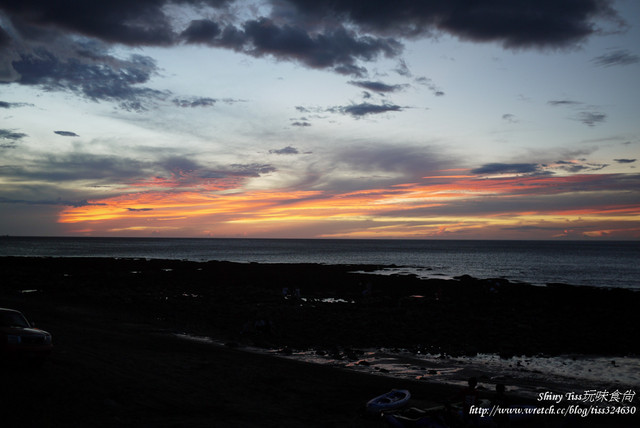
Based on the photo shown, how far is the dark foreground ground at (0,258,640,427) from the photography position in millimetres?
12461

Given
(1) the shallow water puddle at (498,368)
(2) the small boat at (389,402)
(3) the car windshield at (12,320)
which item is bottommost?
(1) the shallow water puddle at (498,368)

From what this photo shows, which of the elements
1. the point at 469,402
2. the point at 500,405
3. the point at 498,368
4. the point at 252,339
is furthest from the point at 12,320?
the point at 498,368

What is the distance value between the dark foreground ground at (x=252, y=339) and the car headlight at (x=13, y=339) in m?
1.14

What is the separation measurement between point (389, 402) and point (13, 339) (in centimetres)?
1173

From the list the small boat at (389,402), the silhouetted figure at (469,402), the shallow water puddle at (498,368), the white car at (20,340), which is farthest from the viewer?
the shallow water puddle at (498,368)

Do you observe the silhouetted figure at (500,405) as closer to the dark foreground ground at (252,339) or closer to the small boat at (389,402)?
the dark foreground ground at (252,339)

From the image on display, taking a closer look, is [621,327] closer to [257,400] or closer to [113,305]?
[257,400]

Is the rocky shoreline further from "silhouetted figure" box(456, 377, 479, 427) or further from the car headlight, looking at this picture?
the car headlight

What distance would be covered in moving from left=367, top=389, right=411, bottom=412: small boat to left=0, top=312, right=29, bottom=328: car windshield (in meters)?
11.5

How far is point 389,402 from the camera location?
1308cm

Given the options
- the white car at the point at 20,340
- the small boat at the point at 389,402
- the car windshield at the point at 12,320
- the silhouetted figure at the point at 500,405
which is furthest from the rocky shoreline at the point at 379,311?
the car windshield at the point at 12,320

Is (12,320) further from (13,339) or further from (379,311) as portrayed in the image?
(379,311)

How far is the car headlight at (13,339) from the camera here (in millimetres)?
12453

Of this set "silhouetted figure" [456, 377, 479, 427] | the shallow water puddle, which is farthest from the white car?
"silhouetted figure" [456, 377, 479, 427]
